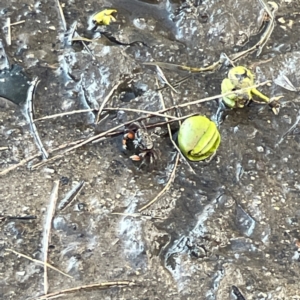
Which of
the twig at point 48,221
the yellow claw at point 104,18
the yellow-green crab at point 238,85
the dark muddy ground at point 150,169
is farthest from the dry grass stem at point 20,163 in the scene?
the yellow-green crab at point 238,85

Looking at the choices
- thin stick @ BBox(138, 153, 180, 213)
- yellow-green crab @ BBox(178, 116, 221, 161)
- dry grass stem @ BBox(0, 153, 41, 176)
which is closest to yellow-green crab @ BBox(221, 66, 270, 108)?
yellow-green crab @ BBox(178, 116, 221, 161)

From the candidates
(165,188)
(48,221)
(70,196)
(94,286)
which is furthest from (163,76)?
(94,286)

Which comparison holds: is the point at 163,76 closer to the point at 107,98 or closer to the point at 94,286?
the point at 107,98

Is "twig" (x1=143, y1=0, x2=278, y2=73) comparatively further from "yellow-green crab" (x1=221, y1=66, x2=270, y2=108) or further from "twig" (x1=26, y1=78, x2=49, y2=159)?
"twig" (x1=26, y1=78, x2=49, y2=159)

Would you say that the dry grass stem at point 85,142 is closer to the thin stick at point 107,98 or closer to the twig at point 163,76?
the thin stick at point 107,98

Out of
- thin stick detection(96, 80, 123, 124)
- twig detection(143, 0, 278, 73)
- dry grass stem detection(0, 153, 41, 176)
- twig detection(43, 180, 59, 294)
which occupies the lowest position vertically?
twig detection(43, 180, 59, 294)

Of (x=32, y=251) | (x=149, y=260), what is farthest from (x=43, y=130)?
(x=149, y=260)
